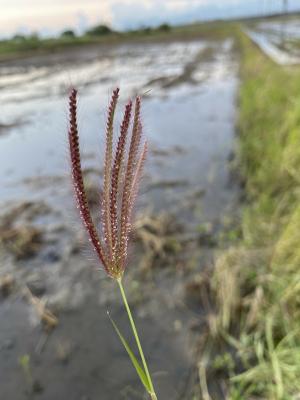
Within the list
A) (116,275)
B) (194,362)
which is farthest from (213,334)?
(116,275)

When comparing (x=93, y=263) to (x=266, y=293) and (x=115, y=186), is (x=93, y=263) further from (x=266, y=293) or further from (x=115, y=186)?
(x=266, y=293)

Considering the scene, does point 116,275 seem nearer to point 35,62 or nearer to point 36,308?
point 36,308

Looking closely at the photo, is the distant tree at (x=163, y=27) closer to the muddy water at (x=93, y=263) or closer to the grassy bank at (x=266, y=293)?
the muddy water at (x=93, y=263)

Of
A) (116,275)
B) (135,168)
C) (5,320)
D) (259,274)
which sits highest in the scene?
(135,168)

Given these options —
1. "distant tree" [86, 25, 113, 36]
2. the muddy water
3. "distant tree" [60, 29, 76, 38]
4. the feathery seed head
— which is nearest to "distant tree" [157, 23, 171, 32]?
"distant tree" [86, 25, 113, 36]

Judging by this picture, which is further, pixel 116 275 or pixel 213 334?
pixel 213 334

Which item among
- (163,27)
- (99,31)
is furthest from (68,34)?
(163,27)
